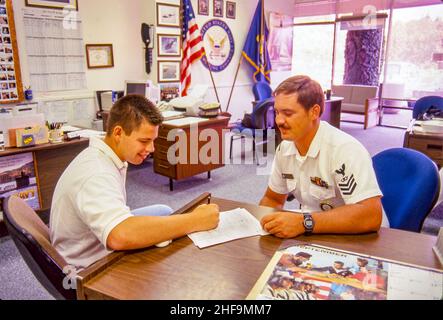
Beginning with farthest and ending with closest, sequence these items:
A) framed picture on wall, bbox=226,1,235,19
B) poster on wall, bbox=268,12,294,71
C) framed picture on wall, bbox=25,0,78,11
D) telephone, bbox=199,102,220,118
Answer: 1. poster on wall, bbox=268,12,294,71
2. framed picture on wall, bbox=226,1,235,19
3. telephone, bbox=199,102,220,118
4. framed picture on wall, bbox=25,0,78,11

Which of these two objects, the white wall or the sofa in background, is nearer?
the white wall

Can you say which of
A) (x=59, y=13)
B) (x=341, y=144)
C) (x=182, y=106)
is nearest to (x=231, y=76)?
(x=182, y=106)

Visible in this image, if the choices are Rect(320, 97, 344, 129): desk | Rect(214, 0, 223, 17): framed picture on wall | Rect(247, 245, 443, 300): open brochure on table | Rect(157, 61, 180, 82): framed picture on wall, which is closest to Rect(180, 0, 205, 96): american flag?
Rect(157, 61, 180, 82): framed picture on wall

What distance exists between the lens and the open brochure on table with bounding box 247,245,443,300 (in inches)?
34.9

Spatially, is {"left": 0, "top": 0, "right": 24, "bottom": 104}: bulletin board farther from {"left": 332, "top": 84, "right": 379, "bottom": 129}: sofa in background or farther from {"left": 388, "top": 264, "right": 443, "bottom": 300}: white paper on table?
{"left": 332, "top": 84, "right": 379, "bottom": 129}: sofa in background

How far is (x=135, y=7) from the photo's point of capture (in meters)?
4.90

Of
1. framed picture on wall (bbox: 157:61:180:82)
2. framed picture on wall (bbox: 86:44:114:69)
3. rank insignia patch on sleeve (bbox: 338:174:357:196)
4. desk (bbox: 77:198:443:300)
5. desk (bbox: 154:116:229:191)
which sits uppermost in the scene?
framed picture on wall (bbox: 86:44:114:69)

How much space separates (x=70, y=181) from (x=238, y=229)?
62 centimetres

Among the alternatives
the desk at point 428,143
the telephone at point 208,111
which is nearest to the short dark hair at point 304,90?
the desk at point 428,143

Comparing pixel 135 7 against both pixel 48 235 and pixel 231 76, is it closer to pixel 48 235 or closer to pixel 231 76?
pixel 231 76

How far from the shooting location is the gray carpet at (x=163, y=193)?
221 centimetres

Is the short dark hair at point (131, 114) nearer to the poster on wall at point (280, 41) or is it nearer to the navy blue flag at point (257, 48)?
the navy blue flag at point (257, 48)

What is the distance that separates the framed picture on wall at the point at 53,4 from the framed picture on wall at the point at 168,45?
1187 mm

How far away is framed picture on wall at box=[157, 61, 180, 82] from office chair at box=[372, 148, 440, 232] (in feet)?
13.0
